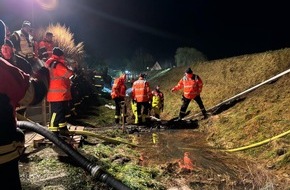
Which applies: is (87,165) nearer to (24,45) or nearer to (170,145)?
(170,145)

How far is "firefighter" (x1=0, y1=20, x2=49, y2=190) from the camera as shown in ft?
8.64

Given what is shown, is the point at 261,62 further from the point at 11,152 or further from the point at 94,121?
the point at 11,152

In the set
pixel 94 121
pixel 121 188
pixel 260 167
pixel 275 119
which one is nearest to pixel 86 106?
pixel 94 121

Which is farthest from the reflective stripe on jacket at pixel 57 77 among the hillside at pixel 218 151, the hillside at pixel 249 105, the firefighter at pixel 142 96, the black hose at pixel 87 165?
the firefighter at pixel 142 96

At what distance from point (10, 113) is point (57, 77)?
4.27m

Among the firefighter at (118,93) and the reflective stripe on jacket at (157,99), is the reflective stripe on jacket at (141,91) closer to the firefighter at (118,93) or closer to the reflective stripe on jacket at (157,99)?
the firefighter at (118,93)

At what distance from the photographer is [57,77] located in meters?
6.89

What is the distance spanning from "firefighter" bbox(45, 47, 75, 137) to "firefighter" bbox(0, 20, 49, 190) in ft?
12.8

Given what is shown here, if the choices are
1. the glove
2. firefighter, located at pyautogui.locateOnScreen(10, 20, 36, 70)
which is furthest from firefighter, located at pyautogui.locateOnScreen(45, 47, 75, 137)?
the glove

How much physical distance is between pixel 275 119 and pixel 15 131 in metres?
6.95

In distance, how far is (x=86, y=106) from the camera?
680 inches

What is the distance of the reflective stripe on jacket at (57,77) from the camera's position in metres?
6.78

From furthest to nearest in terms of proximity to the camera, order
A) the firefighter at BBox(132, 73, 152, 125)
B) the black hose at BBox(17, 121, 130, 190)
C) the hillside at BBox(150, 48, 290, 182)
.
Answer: the firefighter at BBox(132, 73, 152, 125) → the hillside at BBox(150, 48, 290, 182) → the black hose at BBox(17, 121, 130, 190)

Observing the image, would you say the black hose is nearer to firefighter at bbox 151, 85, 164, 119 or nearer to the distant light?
firefighter at bbox 151, 85, 164, 119
